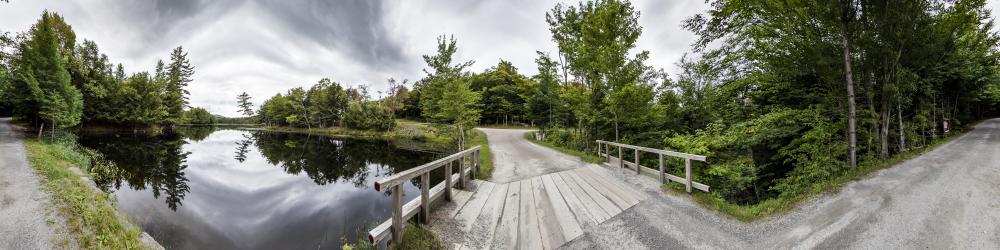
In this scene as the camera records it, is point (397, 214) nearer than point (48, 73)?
Yes

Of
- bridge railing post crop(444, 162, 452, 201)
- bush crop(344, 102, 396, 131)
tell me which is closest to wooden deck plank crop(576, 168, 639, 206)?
bridge railing post crop(444, 162, 452, 201)

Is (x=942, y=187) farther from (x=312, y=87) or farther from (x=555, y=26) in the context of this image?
(x=312, y=87)

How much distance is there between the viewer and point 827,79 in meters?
6.64

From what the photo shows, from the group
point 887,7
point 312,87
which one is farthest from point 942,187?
point 312,87

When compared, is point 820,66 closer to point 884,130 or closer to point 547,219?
point 884,130

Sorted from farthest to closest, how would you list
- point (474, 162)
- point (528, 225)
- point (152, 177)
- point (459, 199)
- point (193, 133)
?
1. point (193, 133)
2. point (152, 177)
3. point (474, 162)
4. point (459, 199)
5. point (528, 225)

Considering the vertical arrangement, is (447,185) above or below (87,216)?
above

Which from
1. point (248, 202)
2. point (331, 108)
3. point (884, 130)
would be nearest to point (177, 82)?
point (331, 108)

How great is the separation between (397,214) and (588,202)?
10.4 feet

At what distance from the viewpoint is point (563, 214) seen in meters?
4.41

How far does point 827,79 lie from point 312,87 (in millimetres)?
60313

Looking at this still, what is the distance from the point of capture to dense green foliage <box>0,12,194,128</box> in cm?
1762

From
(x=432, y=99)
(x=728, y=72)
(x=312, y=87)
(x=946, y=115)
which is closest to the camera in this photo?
(x=728, y=72)

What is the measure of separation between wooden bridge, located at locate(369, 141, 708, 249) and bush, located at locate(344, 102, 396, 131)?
111ft
